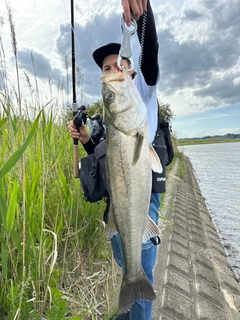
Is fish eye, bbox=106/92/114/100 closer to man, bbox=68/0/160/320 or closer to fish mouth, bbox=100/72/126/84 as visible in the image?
fish mouth, bbox=100/72/126/84

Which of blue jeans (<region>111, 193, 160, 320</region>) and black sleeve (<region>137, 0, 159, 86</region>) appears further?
blue jeans (<region>111, 193, 160, 320</region>)

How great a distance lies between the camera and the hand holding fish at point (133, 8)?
1720 millimetres

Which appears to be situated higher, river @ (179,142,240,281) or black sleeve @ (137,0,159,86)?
black sleeve @ (137,0,159,86)

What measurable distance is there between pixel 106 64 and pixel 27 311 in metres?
2.11

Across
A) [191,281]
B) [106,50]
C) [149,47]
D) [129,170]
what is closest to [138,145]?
[129,170]

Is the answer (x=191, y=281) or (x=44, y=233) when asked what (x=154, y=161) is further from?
(x=191, y=281)

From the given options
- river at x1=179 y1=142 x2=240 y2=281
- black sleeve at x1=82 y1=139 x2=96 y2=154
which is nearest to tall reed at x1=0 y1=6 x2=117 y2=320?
black sleeve at x1=82 y1=139 x2=96 y2=154

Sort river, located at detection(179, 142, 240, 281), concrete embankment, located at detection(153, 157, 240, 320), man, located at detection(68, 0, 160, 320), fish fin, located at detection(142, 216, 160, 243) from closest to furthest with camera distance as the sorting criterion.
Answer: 1. fish fin, located at detection(142, 216, 160, 243)
2. man, located at detection(68, 0, 160, 320)
3. concrete embankment, located at detection(153, 157, 240, 320)
4. river, located at detection(179, 142, 240, 281)

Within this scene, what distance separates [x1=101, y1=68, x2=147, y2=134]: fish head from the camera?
164cm

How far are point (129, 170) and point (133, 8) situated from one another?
102cm

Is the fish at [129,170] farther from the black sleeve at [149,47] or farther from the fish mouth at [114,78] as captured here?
the black sleeve at [149,47]

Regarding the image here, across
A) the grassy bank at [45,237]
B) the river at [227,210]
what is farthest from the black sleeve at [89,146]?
the river at [227,210]

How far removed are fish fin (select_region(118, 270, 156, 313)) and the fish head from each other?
1.01 m

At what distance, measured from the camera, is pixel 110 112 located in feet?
5.54
